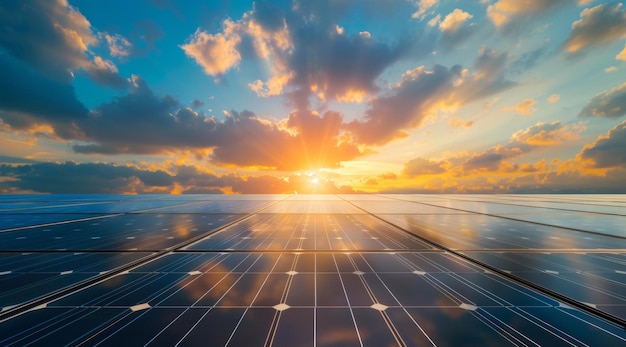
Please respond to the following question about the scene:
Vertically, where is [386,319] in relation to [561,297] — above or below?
above

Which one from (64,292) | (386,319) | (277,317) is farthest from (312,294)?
(64,292)

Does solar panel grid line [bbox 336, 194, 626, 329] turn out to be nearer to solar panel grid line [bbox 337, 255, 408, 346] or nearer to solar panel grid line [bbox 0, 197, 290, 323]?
solar panel grid line [bbox 337, 255, 408, 346]

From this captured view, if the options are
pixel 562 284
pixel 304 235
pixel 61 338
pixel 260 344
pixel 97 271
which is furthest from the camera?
pixel 304 235

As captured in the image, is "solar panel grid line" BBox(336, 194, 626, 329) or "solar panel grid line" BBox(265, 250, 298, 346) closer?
"solar panel grid line" BBox(265, 250, 298, 346)

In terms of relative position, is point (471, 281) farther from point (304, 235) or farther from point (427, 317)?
point (304, 235)

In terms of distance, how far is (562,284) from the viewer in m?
11.3

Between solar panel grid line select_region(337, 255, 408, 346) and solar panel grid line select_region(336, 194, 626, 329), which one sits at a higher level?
solar panel grid line select_region(337, 255, 408, 346)

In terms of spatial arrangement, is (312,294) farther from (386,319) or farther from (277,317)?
(386,319)

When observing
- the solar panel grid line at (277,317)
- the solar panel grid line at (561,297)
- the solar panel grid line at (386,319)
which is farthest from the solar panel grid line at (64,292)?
the solar panel grid line at (561,297)

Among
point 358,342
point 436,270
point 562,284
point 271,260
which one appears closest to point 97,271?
point 271,260

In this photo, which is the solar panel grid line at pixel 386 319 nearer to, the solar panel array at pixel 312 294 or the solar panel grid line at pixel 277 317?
the solar panel array at pixel 312 294

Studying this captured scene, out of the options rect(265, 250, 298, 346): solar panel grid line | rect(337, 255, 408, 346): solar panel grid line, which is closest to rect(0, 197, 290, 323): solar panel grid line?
rect(265, 250, 298, 346): solar panel grid line

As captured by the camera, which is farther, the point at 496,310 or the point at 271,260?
the point at 271,260

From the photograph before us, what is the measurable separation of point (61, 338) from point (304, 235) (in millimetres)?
17533
